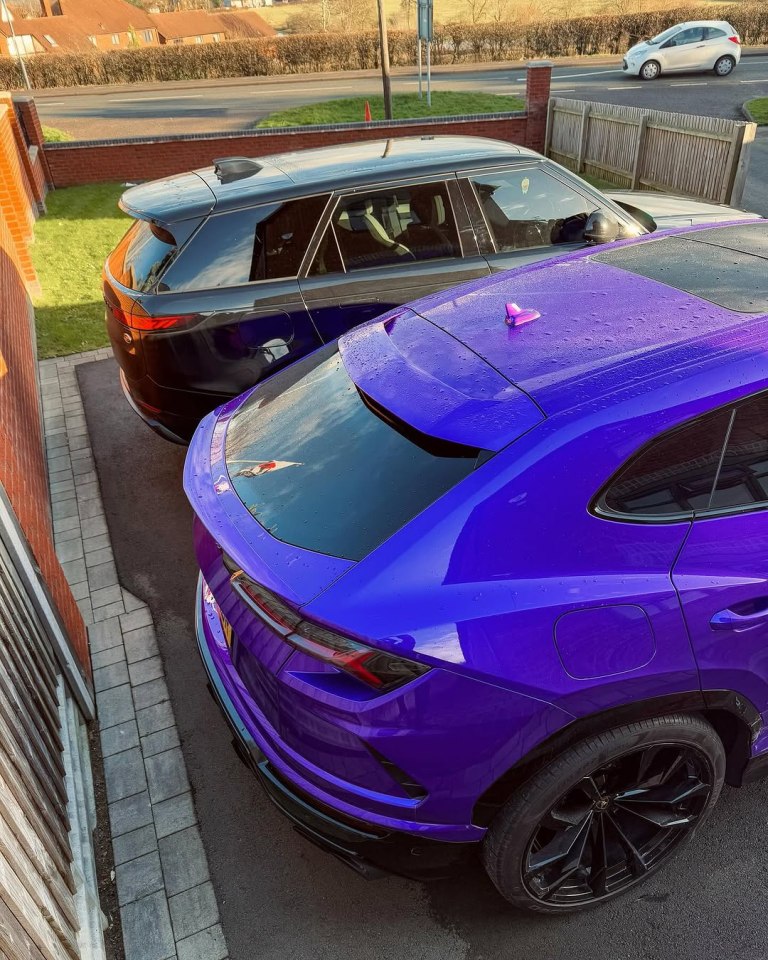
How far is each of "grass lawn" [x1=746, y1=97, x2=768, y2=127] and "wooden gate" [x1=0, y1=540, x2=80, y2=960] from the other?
19055mm

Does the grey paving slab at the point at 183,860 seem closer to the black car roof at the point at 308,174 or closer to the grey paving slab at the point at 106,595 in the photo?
the grey paving slab at the point at 106,595

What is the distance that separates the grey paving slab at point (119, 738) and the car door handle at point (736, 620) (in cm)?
252

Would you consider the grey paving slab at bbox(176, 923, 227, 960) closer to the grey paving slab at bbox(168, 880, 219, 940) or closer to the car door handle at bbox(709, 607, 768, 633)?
the grey paving slab at bbox(168, 880, 219, 940)

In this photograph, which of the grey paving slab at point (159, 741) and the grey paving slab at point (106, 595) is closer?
the grey paving slab at point (159, 741)

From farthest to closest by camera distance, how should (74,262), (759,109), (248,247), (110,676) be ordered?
(759,109), (74,262), (248,247), (110,676)

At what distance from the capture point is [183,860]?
280 cm

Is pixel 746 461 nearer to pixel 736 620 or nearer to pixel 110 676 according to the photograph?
pixel 736 620

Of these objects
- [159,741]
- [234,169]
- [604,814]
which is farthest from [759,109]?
[159,741]

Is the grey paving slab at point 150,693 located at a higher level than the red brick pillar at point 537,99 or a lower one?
lower

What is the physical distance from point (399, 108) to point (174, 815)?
2064cm

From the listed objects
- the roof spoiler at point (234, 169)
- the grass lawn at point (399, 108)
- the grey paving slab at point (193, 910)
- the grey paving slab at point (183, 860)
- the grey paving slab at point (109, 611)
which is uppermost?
the roof spoiler at point (234, 169)

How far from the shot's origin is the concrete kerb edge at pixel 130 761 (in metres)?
2.60

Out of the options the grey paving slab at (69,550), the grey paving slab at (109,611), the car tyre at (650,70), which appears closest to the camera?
the grey paving slab at (109,611)

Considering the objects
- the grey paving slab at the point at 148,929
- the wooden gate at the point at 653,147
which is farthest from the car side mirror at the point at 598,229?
the wooden gate at the point at 653,147
